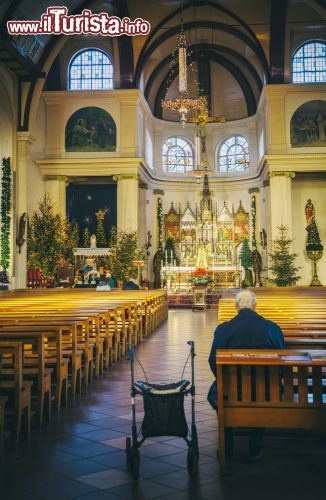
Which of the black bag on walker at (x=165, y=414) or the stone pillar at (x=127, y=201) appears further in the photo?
the stone pillar at (x=127, y=201)

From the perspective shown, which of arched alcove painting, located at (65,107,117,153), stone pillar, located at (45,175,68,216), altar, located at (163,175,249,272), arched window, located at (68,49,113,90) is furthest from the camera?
altar, located at (163,175,249,272)

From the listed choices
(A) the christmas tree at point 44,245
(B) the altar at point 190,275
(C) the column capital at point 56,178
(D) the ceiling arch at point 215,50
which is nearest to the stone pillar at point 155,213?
(B) the altar at point 190,275

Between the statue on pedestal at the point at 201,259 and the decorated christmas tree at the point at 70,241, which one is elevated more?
the decorated christmas tree at the point at 70,241

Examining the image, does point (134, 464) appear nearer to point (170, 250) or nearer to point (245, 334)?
point (245, 334)

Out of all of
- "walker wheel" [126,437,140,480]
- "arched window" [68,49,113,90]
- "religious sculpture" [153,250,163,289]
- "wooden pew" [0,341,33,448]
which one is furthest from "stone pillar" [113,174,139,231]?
"walker wheel" [126,437,140,480]

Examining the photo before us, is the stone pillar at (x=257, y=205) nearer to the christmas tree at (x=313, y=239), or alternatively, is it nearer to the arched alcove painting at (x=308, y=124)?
the christmas tree at (x=313, y=239)

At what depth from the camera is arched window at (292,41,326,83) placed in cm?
2919

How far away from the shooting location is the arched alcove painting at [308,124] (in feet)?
92.9

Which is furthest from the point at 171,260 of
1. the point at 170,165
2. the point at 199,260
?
the point at 170,165

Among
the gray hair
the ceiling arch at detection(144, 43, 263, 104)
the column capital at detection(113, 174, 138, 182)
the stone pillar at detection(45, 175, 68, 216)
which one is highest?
the ceiling arch at detection(144, 43, 263, 104)

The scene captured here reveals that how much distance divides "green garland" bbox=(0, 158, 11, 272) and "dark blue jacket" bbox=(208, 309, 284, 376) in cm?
1813

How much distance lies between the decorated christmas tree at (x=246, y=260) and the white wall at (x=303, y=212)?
8.54 feet

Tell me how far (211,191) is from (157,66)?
25.0ft

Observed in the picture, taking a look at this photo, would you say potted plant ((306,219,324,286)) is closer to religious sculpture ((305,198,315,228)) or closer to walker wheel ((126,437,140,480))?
religious sculpture ((305,198,315,228))
